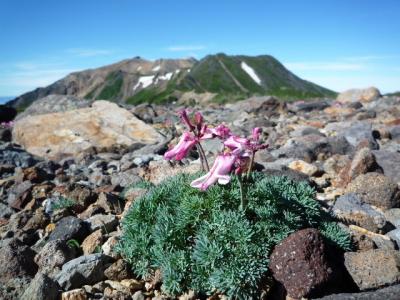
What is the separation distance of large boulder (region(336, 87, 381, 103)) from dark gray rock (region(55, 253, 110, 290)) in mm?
35664

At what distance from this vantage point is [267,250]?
5398 mm

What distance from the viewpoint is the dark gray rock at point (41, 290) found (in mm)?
5184

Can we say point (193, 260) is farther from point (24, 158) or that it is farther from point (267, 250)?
point (24, 158)

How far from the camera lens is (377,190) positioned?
8.61m

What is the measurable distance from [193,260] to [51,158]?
1071cm

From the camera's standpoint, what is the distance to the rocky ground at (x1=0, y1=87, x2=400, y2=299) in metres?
5.30

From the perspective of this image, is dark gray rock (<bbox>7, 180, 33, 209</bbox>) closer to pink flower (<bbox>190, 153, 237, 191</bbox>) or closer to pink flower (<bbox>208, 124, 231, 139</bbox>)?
pink flower (<bbox>208, 124, 231, 139</bbox>)

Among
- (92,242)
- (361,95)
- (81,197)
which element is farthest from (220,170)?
(361,95)

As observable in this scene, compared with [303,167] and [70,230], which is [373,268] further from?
[303,167]

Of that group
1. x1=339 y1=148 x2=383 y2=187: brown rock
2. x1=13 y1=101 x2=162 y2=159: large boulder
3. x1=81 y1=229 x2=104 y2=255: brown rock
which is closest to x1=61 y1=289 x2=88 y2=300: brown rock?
x1=81 y1=229 x2=104 y2=255: brown rock

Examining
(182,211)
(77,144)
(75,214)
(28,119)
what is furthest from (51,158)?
(182,211)

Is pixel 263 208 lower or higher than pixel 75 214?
higher

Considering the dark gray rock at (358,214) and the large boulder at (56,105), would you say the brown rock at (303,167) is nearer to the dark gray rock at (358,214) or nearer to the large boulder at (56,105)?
the dark gray rock at (358,214)

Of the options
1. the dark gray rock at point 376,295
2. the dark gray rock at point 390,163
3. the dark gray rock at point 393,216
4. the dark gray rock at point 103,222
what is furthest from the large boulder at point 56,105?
the dark gray rock at point 376,295
